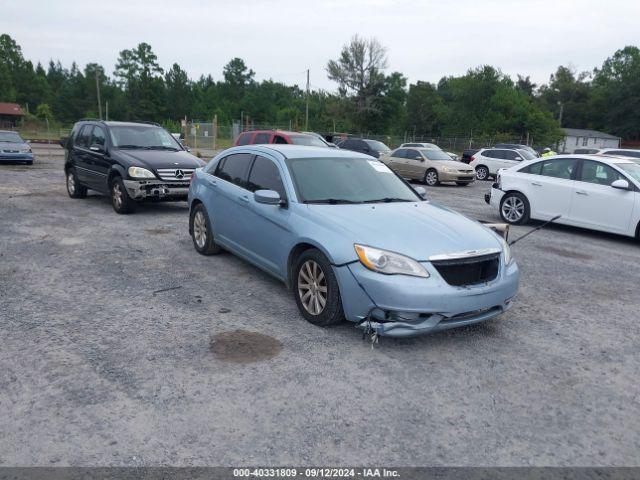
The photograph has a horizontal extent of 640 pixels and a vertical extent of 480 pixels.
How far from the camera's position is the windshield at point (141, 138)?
10.5 meters

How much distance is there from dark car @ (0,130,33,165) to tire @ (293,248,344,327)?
1935 centimetres

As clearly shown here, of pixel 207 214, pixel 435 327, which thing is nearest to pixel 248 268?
pixel 207 214

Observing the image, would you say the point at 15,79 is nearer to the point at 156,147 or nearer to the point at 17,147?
the point at 17,147

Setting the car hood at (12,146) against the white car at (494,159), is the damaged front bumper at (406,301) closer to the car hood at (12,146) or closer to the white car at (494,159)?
the car hood at (12,146)

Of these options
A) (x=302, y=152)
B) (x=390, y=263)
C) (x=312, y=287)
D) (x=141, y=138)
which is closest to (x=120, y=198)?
(x=141, y=138)

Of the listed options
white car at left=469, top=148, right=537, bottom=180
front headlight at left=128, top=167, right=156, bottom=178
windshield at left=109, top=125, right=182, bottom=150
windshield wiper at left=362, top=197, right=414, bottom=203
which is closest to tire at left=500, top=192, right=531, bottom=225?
windshield wiper at left=362, top=197, right=414, bottom=203

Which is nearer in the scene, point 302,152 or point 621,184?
point 302,152

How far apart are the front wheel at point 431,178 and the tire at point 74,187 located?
1281 centimetres

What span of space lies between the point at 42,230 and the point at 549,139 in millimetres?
60733

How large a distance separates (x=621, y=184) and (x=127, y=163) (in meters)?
8.80

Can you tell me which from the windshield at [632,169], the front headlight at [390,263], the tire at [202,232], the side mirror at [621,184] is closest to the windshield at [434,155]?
the windshield at [632,169]

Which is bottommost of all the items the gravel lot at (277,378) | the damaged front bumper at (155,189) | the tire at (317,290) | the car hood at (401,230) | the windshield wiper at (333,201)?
the gravel lot at (277,378)

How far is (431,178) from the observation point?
20219 mm

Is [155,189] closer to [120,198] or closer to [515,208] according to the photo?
[120,198]
